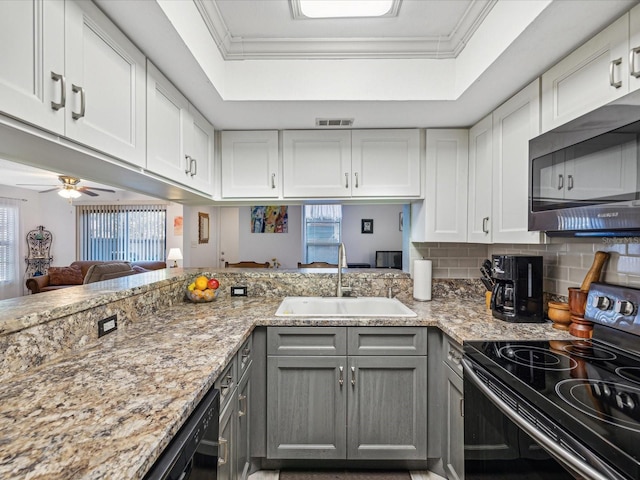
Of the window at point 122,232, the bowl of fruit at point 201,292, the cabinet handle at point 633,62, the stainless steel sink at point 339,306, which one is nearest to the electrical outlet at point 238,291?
the bowl of fruit at point 201,292

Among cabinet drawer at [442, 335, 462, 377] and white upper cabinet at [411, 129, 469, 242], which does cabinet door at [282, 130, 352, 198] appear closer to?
white upper cabinet at [411, 129, 469, 242]

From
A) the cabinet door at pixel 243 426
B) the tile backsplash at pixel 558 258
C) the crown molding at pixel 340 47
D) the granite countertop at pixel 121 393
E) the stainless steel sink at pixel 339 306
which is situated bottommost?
the cabinet door at pixel 243 426

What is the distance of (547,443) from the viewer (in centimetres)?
82

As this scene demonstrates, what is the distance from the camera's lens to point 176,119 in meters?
1.59

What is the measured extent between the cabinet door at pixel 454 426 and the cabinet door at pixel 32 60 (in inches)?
69.6

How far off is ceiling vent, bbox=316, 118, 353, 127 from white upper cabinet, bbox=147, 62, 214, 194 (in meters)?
0.70

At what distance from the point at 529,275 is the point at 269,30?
1.78m

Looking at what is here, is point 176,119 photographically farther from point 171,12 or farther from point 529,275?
point 529,275

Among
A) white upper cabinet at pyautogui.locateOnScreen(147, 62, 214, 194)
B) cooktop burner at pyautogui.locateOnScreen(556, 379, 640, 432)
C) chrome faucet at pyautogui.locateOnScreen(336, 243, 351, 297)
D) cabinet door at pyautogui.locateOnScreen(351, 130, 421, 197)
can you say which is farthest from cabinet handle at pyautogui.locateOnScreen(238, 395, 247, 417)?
cabinet door at pyautogui.locateOnScreen(351, 130, 421, 197)

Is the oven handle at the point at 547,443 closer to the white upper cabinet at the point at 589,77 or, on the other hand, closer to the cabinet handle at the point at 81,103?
the white upper cabinet at the point at 589,77

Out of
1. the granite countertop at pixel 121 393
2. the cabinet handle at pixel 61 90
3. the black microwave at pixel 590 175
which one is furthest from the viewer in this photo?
the black microwave at pixel 590 175

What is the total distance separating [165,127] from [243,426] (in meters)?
1.46

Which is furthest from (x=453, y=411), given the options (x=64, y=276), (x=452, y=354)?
(x=64, y=276)

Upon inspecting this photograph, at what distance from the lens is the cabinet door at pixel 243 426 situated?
1.46 meters
